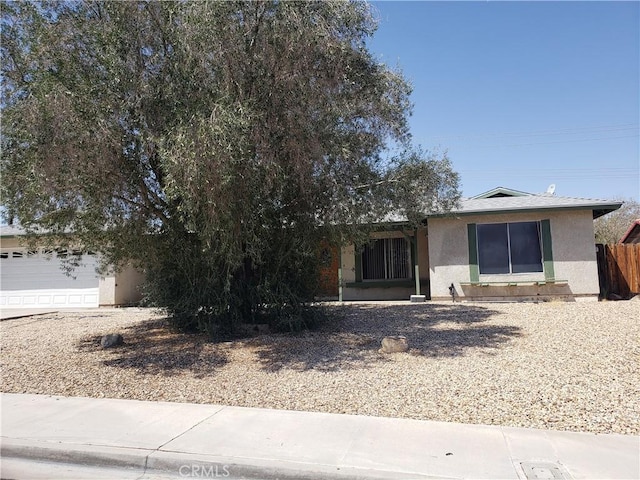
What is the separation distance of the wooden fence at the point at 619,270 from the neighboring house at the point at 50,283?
16335 millimetres

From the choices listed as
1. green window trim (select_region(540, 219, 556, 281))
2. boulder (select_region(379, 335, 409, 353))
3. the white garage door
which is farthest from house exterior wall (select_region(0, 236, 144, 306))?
green window trim (select_region(540, 219, 556, 281))

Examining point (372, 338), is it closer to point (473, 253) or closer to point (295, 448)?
point (295, 448)

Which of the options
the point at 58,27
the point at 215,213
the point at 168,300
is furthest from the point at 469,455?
the point at 58,27

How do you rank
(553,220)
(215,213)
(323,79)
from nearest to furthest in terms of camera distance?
1. (215,213)
2. (323,79)
3. (553,220)

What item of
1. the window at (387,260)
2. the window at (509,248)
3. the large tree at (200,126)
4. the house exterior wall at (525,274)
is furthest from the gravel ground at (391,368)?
the window at (387,260)

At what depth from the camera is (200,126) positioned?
24.0 ft

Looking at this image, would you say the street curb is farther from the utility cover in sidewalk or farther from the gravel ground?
the gravel ground

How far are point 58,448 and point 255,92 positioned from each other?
5.66 m

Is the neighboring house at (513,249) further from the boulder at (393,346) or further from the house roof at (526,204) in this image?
the boulder at (393,346)

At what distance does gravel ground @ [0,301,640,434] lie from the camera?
6.18 meters

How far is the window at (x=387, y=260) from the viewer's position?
711 inches

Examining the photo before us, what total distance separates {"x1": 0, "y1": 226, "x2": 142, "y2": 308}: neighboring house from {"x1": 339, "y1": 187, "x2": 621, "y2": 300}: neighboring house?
8.12 meters

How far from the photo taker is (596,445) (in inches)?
196

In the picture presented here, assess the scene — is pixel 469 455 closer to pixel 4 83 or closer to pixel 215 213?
pixel 215 213
